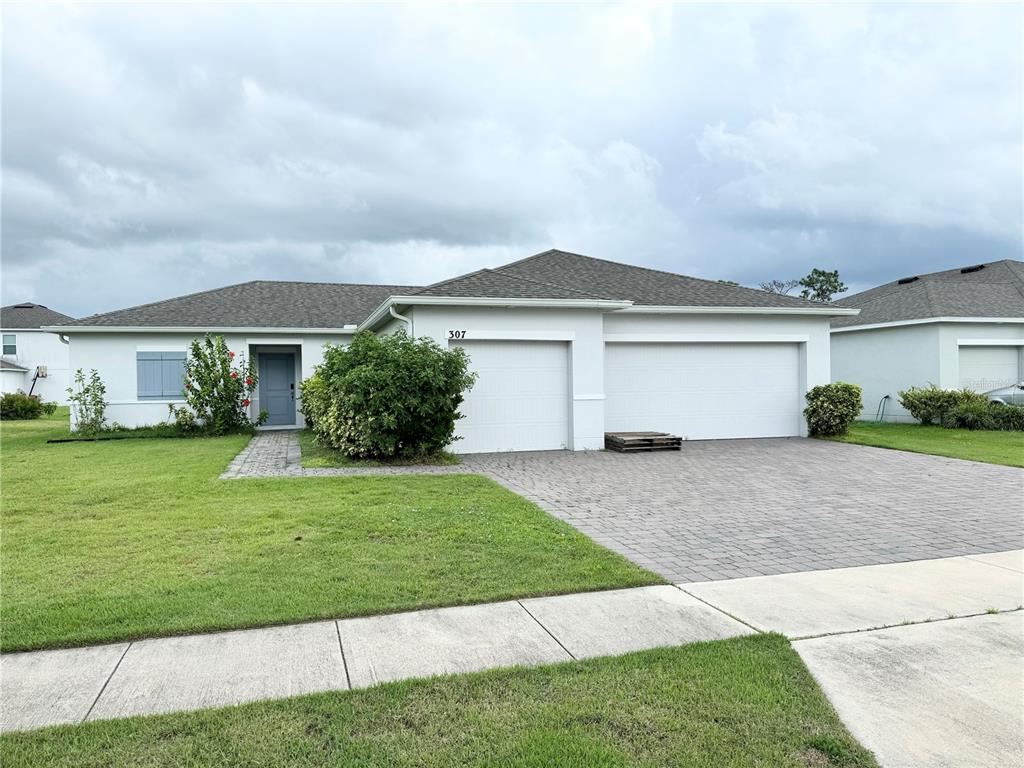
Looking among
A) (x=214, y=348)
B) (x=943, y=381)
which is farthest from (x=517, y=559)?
(x=943, y=381)

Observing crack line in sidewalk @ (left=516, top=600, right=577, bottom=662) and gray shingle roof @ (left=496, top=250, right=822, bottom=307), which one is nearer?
crack line in sidewalk @ (left=516, top=600, right=577, bottom=662)

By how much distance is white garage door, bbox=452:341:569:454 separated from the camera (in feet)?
42.8

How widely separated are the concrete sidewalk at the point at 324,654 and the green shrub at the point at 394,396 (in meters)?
7.13

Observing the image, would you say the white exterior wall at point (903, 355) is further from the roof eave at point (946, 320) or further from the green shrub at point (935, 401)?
the green shrub at point (935, 401)

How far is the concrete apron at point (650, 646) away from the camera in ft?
9.65

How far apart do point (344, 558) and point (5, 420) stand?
27.4m

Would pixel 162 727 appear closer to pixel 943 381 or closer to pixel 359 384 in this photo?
pixel 359 384

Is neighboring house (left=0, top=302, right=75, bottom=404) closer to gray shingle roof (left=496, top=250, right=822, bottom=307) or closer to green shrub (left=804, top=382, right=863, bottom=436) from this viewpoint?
gray shingle roof (left=496, top=250, right=822, bottom=307)

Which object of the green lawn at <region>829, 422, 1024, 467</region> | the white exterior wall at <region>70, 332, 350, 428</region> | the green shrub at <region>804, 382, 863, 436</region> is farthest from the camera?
the white exterior wall at <region>70, 332, 350, 428</region>

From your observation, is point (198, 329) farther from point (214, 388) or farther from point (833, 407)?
point (833, 407)

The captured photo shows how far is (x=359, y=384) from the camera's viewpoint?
36.2 feet

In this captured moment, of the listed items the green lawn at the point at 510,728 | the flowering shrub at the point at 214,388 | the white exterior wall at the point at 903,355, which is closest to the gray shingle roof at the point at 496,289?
the flowering shrub at the point at 214,388

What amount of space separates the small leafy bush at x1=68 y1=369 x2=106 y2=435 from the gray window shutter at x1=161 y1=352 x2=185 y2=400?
5.00ft

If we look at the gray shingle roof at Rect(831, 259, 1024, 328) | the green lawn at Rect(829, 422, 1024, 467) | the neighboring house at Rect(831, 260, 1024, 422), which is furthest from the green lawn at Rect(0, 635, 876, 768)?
the gray shingle roof at Rect(831, 259, 1024, 328)
